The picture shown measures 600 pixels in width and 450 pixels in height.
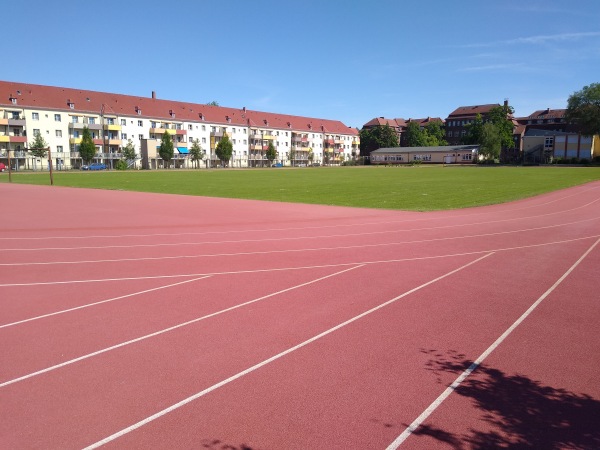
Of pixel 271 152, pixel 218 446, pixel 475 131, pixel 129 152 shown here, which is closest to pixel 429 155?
pixel 475 131

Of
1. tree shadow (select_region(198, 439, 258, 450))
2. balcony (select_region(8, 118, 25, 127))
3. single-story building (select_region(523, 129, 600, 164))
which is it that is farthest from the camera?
single-story building (select_region(523, 129, 600, 164))

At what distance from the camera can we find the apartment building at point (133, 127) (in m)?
77.1

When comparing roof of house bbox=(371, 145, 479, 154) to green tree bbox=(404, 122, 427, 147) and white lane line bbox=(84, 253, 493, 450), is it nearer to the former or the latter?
green tree bbox=(404, 122, 427, 147)

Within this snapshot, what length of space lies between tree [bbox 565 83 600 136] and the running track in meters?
89.5

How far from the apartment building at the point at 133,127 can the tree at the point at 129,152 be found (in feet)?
9.15

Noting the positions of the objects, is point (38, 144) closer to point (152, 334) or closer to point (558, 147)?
point (152, 334)

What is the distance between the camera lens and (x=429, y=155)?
120m

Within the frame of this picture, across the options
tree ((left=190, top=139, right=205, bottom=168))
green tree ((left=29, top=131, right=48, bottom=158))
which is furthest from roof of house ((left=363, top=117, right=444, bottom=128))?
green tree ((left=29, top=131, right=48, bottom=158))

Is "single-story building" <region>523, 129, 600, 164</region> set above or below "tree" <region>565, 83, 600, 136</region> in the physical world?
below

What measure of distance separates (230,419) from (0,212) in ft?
70.8

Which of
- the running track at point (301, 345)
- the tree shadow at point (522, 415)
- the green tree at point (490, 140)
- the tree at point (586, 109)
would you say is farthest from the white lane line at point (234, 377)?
the green tree at point (490, 140)

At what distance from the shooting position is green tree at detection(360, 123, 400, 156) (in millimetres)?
138250

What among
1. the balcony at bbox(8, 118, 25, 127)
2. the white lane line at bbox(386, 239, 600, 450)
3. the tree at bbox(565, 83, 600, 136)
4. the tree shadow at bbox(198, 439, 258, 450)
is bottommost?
the tree shadow at bbox(198, 439, 258, 450)

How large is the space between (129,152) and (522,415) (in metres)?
89.7
